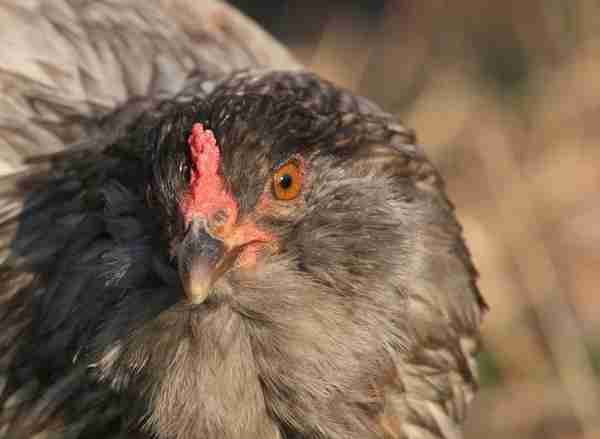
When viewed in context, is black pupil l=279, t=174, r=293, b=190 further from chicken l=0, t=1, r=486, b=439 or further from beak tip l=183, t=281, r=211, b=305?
beak tip l=183, t=281, r=211, b=305

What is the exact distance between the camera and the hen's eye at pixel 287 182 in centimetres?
271

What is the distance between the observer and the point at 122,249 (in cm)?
272

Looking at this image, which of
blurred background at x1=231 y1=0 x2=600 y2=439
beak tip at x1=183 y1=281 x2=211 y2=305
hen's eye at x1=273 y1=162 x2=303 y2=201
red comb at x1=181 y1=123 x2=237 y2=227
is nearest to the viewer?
beak tip at x1=183 y1=281 x2=211 y2=305

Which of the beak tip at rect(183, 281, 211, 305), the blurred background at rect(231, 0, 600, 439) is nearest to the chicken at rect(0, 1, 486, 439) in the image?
the beak tip at rect(183, 281, 211, 305)

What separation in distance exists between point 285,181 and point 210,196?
193 mm

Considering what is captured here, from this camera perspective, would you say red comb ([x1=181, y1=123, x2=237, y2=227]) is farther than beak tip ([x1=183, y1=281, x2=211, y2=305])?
Yes

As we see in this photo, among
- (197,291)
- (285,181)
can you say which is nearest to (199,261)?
(197,291)

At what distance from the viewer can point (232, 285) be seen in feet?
8.76

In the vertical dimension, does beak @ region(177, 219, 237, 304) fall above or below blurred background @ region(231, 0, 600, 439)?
above

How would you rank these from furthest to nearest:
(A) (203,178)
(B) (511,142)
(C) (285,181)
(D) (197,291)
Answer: (B) (511,142), (C) (285,181), (A) (203,178), (D) (197,291)

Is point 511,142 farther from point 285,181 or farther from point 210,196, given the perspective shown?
point 210,196

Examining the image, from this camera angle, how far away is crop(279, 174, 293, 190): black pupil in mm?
2711

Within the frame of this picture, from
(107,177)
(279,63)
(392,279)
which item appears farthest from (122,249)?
(279,63)

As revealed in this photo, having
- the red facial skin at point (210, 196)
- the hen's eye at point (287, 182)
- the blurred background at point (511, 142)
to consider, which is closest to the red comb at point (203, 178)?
Result: the red facial skin at point (210, 196)
